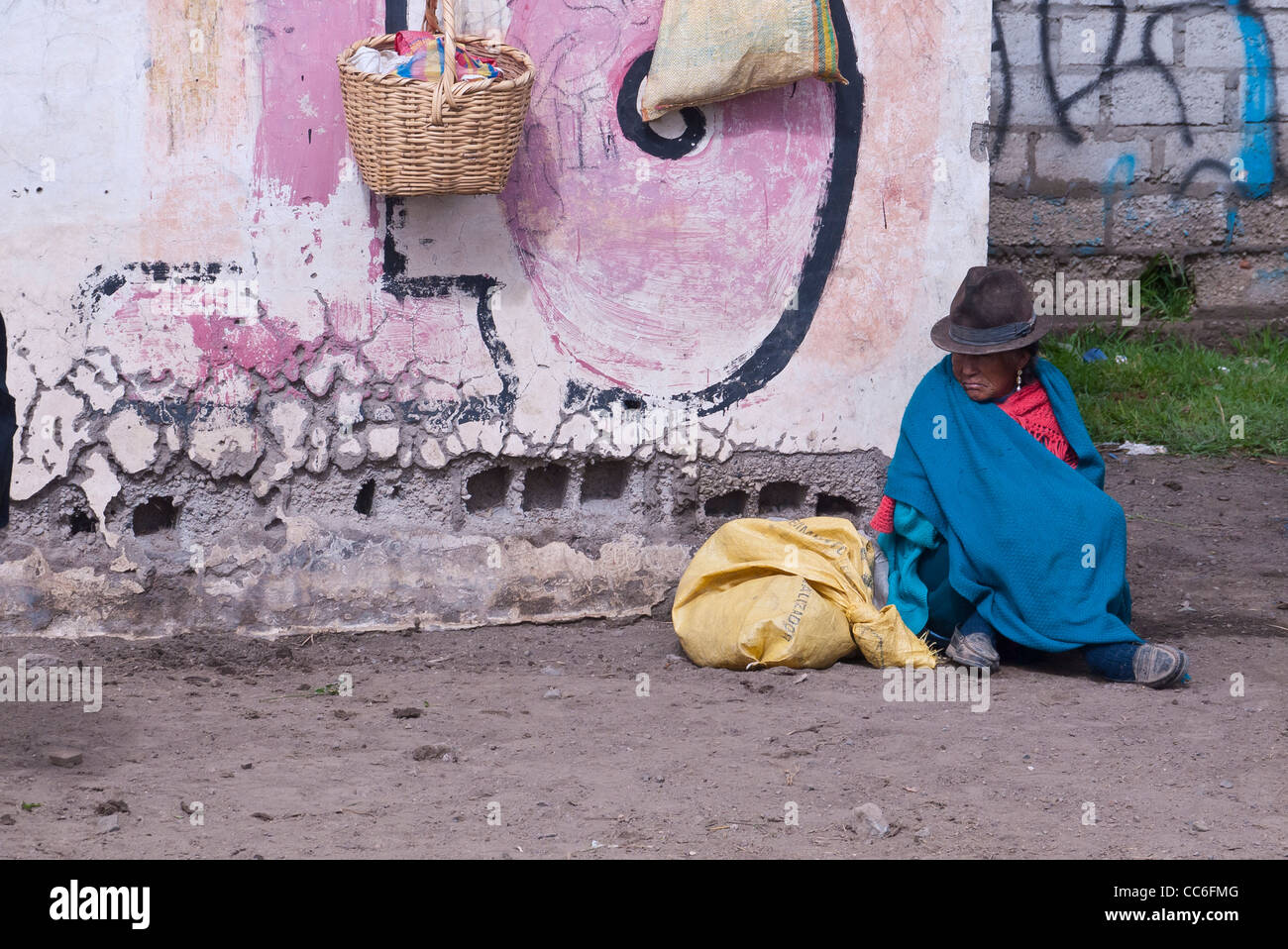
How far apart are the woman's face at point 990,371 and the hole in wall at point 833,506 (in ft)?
1.98

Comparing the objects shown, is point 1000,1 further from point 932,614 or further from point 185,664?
point 185,664

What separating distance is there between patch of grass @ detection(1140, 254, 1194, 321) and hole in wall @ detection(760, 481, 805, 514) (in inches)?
122

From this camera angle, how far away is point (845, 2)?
3750 mm

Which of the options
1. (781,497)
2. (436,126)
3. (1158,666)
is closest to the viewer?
(436,126)

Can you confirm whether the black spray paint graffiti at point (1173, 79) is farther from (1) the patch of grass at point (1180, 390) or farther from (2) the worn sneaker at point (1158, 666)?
(2) the worn sneaker at point (1158, 666)

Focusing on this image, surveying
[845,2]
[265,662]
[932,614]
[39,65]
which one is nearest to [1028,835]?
[932,614]

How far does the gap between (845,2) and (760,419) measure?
121 cm

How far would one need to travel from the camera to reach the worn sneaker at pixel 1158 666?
3.30 m

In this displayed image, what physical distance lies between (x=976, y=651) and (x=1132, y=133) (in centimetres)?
364

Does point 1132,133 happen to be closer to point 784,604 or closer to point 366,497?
point 784,604

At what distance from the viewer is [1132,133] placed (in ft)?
20.1

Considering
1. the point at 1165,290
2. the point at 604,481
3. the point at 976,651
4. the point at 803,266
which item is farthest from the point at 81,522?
the point at 1165,290

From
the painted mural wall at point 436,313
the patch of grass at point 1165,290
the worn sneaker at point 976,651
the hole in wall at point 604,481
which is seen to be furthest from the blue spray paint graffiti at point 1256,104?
the hole in wall at point 604,481

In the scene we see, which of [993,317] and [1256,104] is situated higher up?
[1256,104]
